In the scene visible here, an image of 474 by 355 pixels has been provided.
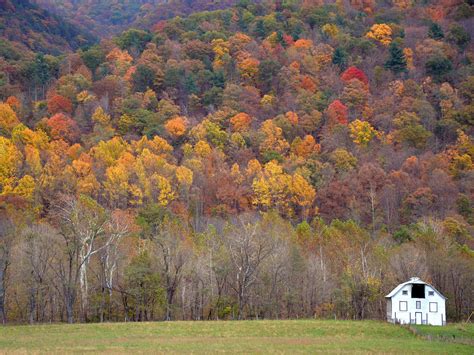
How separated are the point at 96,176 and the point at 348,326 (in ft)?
206

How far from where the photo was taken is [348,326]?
56125 millimetres

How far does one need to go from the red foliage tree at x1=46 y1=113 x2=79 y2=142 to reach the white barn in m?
80.2

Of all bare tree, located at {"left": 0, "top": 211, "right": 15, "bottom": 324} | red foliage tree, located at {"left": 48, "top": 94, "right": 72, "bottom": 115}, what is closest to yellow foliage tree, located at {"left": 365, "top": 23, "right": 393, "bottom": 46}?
red foliage tree, located at {"left": 48, "top": 94, "right": 72, "bottom": 115}

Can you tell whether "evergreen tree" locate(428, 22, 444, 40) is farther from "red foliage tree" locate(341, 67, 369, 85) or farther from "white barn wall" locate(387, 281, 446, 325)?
"white barn wall" locate(387, 281, 446, 325)

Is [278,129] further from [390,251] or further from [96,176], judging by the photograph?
[390,251]

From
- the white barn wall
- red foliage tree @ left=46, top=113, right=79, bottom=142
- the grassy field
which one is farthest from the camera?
red foliage tree @ left=46, top=113, right=79, bottom=142

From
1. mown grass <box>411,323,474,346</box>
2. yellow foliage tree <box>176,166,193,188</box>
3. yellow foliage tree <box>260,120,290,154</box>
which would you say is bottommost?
mown grass <box>411,323,474,346</box>

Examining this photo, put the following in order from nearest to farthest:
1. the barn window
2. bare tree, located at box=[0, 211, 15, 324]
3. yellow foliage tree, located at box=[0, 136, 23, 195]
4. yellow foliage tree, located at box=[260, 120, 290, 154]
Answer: bare tree, located at box=[0, 211, 15, 324] < the barn window < yellow foliage tree, located at box=[0, 136, 23, 195] < yellow foliage tree, located at box=[260, 120, 290, 154]

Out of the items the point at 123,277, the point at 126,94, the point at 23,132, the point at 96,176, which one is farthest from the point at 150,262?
the point at 126,94

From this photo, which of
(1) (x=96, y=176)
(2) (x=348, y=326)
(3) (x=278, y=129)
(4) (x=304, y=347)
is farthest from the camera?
(3) (x=278, y=129)

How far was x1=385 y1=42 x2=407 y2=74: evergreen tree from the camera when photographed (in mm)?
152875

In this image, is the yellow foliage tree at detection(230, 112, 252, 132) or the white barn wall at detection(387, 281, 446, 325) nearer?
the white barn wall at detection(387, 281, 446, 325)

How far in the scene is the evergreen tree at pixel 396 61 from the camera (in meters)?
153

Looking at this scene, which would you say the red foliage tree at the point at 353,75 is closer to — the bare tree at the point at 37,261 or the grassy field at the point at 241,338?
the bare tree at the point at 37,261
